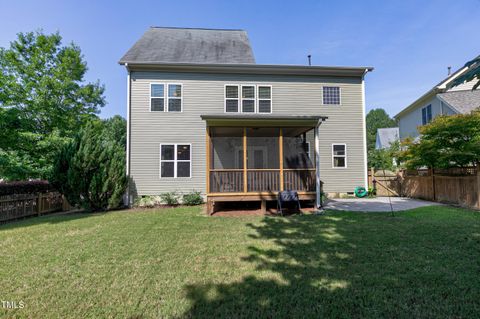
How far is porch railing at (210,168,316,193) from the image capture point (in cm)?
757

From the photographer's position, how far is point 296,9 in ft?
35.5

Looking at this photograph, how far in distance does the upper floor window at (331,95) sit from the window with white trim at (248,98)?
3703 millimetres

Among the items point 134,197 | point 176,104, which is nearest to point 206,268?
point 134,197

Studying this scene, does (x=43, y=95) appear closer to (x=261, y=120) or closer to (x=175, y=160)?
(x=175, y=160)

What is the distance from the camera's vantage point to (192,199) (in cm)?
941

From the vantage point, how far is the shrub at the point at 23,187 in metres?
7.81

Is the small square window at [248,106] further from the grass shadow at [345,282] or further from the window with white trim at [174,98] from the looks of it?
the grass shadow at [345,282]

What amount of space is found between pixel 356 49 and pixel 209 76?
9189 millimetres

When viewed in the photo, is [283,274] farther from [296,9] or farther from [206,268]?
[296,9]

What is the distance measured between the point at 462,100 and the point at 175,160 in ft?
52.3

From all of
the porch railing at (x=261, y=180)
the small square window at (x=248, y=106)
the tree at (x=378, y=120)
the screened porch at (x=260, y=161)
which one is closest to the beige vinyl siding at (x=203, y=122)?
the small square window at (x=248, y=106)

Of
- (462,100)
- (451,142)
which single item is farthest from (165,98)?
(462,100)

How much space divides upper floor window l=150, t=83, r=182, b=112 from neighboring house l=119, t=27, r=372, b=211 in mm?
45

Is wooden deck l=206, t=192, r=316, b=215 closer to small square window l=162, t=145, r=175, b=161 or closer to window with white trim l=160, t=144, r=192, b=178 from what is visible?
window with white trim l=160, t=144, r=192, b=178
